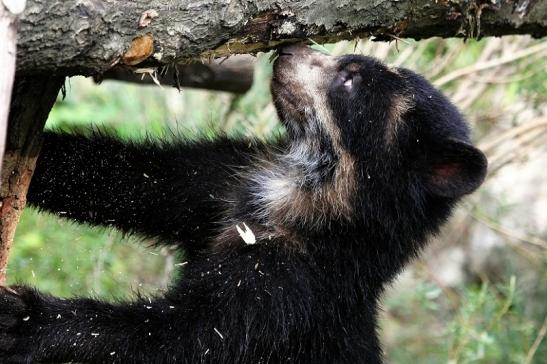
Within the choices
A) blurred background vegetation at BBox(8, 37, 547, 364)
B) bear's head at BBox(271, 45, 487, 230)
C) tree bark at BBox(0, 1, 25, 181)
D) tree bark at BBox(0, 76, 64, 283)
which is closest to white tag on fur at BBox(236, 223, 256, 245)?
bear's head at BBox(271, 45, 487, 230)

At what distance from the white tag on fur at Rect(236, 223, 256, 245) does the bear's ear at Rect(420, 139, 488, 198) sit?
917mm

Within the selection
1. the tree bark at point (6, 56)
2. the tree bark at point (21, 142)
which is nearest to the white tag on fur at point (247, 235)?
the tree bark at point (21, 142)

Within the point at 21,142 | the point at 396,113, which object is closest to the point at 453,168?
the point at 396,113

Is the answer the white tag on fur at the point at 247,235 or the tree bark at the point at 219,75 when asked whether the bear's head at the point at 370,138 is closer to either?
the white tag on fur at the point at 247,235

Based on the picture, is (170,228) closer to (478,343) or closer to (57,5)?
(57,5)

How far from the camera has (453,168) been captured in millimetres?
4477

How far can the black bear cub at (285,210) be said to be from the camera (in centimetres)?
425

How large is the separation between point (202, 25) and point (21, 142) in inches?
35.4

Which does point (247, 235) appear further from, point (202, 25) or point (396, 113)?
point (202, 25)

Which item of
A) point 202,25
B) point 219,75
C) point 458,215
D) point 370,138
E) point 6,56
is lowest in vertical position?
point 458,215

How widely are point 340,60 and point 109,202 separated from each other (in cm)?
141

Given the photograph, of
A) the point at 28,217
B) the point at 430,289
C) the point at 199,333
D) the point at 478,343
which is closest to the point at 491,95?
the point at 430,289

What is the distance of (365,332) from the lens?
16.0 ft

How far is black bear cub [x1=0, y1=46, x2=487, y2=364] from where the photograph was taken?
425 cm
